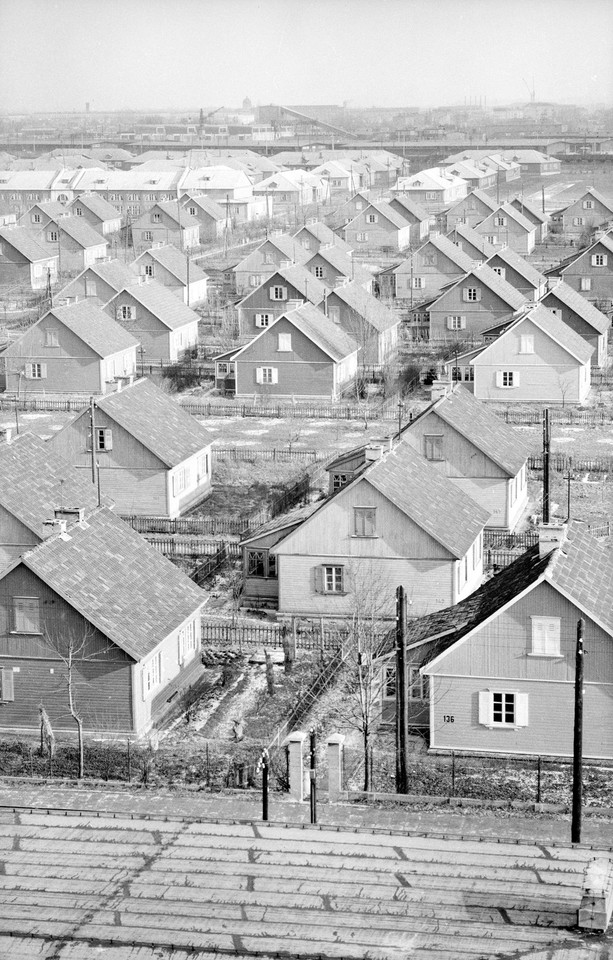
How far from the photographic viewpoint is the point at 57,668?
2978cm

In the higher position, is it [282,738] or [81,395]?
[81,395]

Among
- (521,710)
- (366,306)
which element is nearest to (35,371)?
(366,306)

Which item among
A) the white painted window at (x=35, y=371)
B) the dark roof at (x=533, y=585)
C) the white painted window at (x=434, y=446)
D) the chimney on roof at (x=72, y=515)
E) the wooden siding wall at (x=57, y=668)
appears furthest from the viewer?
the white painted window at (x=35, y=371)

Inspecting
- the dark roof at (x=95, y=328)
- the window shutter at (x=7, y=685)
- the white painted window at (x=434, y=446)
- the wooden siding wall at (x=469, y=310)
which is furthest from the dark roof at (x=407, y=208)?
the window shutter at (x=7, y=685)

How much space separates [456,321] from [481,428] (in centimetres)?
3070

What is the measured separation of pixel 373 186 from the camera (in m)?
158

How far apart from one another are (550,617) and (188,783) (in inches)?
279

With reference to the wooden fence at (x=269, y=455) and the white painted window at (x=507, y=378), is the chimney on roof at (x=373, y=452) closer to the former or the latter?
the wooden fence at (x=269, y=455)

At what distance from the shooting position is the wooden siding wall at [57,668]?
29.5m

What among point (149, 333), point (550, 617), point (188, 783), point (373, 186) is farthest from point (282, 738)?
point (373, 186)

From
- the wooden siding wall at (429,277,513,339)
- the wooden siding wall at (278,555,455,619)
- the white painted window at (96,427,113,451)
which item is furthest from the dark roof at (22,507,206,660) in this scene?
A: the wooden siding wall at (429,277,513,339)

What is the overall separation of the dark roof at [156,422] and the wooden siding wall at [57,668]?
1598 cm

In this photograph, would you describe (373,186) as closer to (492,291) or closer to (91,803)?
(492,291)

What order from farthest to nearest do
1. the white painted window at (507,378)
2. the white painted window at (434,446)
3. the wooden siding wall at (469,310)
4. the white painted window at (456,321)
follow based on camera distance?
the white painted window at (456,321)
the wooden siding wall at (469,310)
the white painted window at (507,378)
the white painted window at (434,446)
